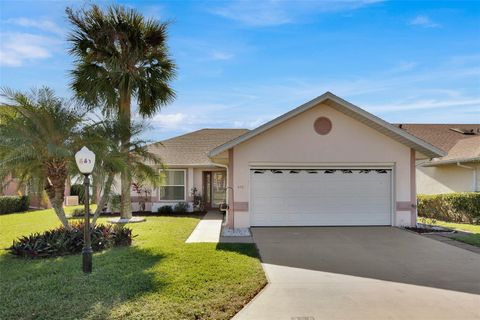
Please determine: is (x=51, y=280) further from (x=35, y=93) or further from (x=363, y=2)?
(x=363, y=2)

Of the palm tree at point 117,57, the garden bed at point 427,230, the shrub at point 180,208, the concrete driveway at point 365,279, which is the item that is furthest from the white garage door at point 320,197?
the shrub at point 180,208

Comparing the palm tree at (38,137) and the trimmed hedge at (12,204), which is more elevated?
the palm tree at (38,137)

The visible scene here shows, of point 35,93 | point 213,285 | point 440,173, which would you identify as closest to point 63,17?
point 35,93

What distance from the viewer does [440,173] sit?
1970cm

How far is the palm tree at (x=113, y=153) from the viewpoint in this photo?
9.52 m

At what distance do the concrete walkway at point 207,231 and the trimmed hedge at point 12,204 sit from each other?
37.9 ft

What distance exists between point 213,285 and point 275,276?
1.33 m

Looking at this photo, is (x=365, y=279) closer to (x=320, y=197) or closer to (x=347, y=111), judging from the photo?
(x=320, y=197)

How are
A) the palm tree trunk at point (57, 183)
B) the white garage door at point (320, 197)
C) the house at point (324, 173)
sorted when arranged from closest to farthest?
1. the palm tree trunk at point (57, 183)
2. the house at point (324, 173)
3. the white garage door at point (320, 197)

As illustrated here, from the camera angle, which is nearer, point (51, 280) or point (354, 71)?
point (51, 280)

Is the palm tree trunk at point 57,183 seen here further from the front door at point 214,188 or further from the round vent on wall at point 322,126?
the front door at point 214,188

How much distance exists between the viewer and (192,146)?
21047 mm

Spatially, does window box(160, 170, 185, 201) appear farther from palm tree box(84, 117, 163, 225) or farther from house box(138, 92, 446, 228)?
house box(138, 92, 446, 228)

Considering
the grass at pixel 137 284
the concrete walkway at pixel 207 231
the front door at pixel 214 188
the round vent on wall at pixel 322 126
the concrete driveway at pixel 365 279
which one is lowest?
the concrete walkway at pixel 207 231
